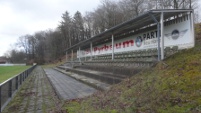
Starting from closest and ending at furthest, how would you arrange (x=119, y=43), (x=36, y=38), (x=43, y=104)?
(x=43, y=104) < (x=119, y=43) < (x=36, y=38)

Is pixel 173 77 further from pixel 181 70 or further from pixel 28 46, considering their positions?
pixel 28 46

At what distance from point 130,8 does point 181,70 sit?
33247 mm

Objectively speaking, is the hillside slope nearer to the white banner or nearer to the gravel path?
the gravel path

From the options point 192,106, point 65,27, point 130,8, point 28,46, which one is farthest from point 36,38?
point 192,106

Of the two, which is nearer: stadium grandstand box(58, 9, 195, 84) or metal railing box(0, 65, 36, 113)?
metal railing box(0, 65, 36, 113)

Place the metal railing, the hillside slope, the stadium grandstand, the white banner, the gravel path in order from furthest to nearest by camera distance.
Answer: the white banner < the stadium grandstand < the gravel path < the metal railing < the hillside slope

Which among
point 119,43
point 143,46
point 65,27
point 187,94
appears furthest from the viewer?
point 65,27

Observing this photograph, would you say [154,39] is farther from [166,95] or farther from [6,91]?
[6,91]

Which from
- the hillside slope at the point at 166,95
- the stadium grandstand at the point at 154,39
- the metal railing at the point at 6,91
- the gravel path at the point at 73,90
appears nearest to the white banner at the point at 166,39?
the stadium grandstand at the point at 154,39

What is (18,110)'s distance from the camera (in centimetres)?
698

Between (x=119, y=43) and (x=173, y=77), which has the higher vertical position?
(x=119, y=43)

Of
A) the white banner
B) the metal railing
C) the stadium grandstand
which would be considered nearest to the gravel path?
the stadium grandstand

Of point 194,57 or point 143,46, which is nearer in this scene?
point 194,57

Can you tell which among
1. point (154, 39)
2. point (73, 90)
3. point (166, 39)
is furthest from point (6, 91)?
point (154, 39)
